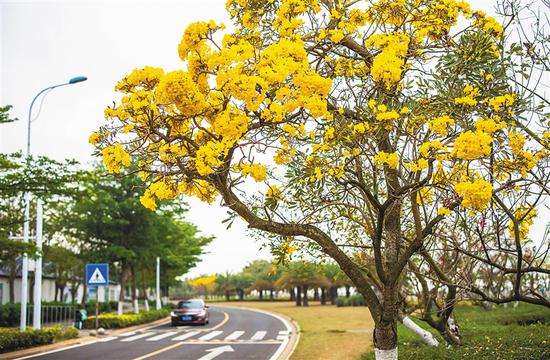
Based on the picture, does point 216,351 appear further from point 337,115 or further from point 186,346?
point 337,115

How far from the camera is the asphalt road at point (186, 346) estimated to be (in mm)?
14422

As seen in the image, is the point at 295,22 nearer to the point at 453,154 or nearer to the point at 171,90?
the point at 171,90

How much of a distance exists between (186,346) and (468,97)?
45.0ft

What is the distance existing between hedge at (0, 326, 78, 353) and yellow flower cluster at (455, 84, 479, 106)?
43.1 feet

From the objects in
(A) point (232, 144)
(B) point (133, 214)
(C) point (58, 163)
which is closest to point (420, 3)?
(A) point (232, 144)

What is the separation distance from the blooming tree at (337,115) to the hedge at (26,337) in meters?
10.2

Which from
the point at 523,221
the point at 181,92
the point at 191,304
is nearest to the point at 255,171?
the point at 181,92

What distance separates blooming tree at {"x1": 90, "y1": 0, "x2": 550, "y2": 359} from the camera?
18.2 feet

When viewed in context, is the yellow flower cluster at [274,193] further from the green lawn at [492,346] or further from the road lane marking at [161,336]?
the road lane marking at [161,336]

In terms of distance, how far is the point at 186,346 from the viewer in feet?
56.4

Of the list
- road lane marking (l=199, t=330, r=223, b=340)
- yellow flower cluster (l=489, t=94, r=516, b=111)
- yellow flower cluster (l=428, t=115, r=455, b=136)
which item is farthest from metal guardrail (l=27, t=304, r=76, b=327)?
yellow flower cluster (l=489, t=94, r=516, b=111)

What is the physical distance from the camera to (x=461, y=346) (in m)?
10.6

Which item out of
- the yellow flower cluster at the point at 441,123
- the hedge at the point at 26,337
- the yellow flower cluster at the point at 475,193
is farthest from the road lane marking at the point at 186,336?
the yellow flower cluster at the point at 475,193

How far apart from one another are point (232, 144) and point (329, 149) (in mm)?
1192
